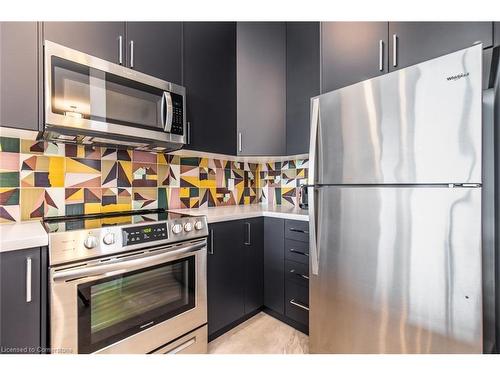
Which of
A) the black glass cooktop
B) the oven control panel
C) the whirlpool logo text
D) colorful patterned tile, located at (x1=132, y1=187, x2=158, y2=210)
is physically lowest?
the oven control panel

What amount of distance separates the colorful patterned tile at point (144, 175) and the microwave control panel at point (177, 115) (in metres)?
0.46

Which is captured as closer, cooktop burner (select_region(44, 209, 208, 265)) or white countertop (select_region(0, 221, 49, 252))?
white countertop (select_region(0, 221, 49, 252))

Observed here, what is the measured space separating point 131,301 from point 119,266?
218 mm

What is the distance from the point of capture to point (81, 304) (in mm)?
1051

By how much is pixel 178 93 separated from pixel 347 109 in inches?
41.2

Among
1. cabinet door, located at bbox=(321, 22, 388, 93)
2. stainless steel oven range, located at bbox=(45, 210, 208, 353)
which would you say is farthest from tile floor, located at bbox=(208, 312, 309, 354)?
cabinet door, located at bbox=(321, 22, 388, 93)

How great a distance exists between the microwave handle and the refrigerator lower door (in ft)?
3.28

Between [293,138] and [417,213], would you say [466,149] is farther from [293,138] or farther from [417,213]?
[293,138]

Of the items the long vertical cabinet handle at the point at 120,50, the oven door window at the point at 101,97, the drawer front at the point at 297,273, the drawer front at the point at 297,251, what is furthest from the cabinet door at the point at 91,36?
the drawer front at the point at 297,273

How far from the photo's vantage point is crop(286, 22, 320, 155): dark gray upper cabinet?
1826 mm

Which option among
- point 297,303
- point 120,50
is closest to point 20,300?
point 120,50

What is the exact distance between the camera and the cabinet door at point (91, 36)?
1.16 m

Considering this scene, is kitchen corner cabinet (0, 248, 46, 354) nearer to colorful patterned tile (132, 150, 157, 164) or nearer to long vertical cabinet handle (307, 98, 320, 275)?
colorful patterned tile (132, 150, 157, 164)
